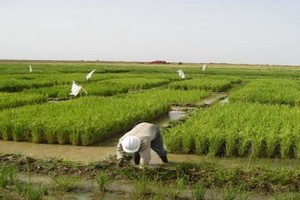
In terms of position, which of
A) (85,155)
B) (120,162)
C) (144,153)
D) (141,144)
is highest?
(141,144)

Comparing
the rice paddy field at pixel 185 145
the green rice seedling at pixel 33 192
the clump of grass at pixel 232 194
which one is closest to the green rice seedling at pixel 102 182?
the rice paddy field at pixel 185 145

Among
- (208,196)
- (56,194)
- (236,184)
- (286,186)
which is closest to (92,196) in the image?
(56,194)

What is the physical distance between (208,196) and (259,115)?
424 cm

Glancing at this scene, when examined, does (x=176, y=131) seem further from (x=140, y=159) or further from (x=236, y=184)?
(x=236, y=184)

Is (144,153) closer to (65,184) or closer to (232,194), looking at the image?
(65,184)

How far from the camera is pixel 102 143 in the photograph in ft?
21.5

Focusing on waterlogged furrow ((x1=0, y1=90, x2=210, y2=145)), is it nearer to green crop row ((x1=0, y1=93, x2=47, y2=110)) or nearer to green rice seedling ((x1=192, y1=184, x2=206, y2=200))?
green crop row ((x1=0, y1=93, x2=47, y2=110))

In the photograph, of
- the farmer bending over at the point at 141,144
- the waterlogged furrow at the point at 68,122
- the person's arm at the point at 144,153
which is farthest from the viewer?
the waterlogged furrow at the point at 68,122

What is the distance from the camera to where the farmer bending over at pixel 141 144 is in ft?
14.7

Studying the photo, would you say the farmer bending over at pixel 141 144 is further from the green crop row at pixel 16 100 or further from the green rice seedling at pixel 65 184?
the green crop row at pixel 16 100

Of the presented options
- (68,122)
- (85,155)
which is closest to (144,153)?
(85,155)

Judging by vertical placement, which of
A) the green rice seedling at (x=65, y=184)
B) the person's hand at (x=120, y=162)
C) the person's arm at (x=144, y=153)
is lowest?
the green rice seedling at (x=65, y=184)

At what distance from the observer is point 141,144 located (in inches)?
183

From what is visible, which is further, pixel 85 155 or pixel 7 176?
pixel 85 155
